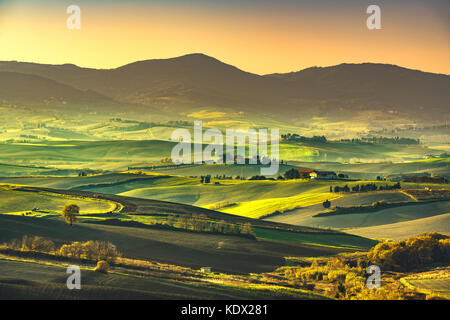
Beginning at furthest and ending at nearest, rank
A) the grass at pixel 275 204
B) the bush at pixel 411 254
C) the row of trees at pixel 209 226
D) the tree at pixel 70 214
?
the grass at pixel 275 204, the row of trees at pixel 209 226, the tree at pixel 70 214, the bush at pixel 411 254

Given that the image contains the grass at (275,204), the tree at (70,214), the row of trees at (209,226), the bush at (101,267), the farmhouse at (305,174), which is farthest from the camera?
the farmhouse at (305,174)

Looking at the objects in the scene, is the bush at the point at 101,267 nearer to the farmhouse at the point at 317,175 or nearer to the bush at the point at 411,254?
the bush at the point at 411,254

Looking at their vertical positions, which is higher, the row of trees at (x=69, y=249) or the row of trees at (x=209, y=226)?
the row of trees at (x=69, y=249)

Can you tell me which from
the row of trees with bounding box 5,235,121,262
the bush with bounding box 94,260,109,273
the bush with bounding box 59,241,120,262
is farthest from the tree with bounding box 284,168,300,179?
the bush with bounding box 94,260,109,273

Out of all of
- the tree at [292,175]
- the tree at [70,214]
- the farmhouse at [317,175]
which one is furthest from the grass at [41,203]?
the farmhouse at [317,175]

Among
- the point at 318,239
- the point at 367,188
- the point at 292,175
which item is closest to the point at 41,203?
the point at 318,239

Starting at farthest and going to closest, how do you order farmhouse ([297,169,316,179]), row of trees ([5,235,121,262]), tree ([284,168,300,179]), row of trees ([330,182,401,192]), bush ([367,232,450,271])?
farmhouse ([297,169,316,179])
tree ([284,168,300,179])
row of trees ([330,182,401,192])
bush ([367,232,450,271])
row of trees ([5,235,121,262])

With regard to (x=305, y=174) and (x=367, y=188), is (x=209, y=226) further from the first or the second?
(x=305, y=174)

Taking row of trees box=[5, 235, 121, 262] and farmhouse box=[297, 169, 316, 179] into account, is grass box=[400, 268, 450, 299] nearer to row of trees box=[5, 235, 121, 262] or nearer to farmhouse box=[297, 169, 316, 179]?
row of trees box=[5, 235, 121, 262]

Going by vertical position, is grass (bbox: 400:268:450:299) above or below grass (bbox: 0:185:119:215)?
below
